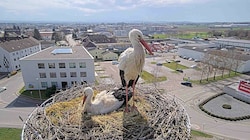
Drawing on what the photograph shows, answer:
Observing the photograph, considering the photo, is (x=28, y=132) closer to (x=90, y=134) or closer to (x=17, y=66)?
(x=90, y=134)

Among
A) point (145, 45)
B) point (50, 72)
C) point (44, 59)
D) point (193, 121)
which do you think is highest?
point (145, 45)

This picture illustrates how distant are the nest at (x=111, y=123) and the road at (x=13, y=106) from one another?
12.4m

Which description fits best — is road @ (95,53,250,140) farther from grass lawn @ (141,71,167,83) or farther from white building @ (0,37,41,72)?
white building @ (0,37,41,72)

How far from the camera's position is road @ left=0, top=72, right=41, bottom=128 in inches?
705

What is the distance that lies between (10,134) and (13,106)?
20.8 ft

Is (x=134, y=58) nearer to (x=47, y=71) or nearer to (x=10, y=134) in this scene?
(x=10, y=134)

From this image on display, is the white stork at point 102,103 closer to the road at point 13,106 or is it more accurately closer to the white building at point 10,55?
the road at point 13,106

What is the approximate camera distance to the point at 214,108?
66.7ft

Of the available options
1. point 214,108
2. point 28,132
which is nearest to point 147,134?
point 28,132

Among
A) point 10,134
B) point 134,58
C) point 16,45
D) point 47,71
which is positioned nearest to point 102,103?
point 134,58

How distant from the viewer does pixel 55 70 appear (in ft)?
79.3

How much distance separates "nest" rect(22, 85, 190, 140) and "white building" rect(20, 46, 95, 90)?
16.4 metres

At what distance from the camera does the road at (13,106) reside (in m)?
17.9

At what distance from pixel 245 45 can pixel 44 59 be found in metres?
53.9
